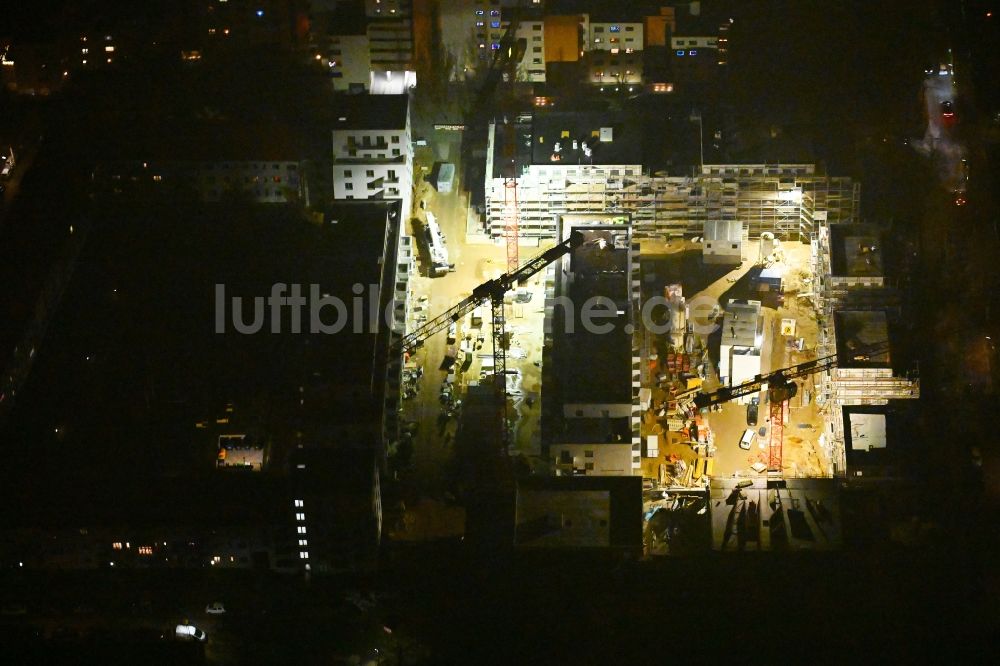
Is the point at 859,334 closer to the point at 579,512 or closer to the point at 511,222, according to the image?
the point at 579,512

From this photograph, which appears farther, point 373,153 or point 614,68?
point 614,68

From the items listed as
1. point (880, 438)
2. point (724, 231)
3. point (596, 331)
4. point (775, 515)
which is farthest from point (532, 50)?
point (775, 515)

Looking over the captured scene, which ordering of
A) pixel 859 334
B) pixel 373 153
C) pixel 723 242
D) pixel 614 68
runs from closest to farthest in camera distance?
pixel 859 334 → pixel 723 242 → pixel 373 153 → pixel 614 68

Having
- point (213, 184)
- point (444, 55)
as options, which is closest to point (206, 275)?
point (213, 184)

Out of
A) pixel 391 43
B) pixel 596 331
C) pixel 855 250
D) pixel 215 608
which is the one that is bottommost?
pixel 215 608

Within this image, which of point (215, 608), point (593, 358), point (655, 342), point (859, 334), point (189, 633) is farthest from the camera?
point (655, 342)

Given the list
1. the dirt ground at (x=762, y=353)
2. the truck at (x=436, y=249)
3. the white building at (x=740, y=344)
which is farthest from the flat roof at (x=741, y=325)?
the truck at (x=436, y=249)
